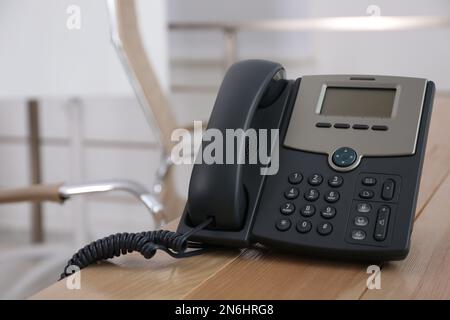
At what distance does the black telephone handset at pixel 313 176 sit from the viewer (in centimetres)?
46

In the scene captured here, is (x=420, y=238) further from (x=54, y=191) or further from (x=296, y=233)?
(x=54, y=191)

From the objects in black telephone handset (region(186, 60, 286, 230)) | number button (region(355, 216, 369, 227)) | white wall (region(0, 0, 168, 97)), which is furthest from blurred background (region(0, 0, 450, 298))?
number button (region(355, 216, 369, 227))

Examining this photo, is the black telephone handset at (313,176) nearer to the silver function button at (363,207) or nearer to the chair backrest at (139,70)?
the silver function button at (363,207)

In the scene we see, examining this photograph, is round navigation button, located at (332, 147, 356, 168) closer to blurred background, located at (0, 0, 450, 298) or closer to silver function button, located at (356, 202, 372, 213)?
silver function button, located at (356, 202, 372, 213)

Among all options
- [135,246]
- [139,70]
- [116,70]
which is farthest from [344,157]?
[116,70]

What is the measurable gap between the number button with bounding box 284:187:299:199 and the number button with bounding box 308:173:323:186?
0.5 inches

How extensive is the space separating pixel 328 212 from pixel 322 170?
0.04 metres

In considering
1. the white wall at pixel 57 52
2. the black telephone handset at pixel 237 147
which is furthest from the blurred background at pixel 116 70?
the black telephone handset at pixel 237 147

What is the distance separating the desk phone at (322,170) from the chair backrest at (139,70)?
0.96 meters

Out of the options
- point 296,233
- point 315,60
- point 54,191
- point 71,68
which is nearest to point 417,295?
point 296,233

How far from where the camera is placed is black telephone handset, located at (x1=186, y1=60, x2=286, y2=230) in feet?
1.60

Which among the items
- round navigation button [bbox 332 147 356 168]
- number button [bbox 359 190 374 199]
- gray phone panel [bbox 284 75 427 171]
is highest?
gray phone panel [bbox 284 75 427 171]

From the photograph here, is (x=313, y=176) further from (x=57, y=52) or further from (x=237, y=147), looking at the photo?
(x=57, y=52)

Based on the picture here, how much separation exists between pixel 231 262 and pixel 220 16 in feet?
6.93
